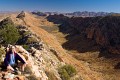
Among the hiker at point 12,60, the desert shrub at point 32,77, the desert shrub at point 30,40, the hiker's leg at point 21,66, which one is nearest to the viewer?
the hiker at point 12,60

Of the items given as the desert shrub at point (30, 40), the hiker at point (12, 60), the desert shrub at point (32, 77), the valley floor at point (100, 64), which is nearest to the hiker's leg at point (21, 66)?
the hiker at point (12, 60)

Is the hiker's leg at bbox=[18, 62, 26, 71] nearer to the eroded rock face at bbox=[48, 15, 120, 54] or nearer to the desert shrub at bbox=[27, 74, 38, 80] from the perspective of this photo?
the desert shrub at bbox=[27, 74, 38, 80]

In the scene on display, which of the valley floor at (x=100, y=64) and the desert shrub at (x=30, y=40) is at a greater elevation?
the desert shrub at (x=30, y=40)

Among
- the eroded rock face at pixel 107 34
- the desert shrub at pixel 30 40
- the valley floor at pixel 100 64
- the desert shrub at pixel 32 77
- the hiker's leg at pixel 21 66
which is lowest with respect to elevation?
the valley floor at pixel 100 64

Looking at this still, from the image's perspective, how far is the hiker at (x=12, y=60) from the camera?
2745 centimetres

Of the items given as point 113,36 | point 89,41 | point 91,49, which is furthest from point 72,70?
point 89,41

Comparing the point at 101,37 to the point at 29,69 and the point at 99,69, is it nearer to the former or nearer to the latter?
the point at 99,69

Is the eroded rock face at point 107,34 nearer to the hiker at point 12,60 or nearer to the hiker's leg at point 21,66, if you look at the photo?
the hiker's leg at point 21,66

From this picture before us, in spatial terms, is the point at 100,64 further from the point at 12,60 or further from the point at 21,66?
the point at 12,60

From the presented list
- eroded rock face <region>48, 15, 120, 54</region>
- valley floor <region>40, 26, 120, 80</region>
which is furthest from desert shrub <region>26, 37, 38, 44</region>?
eroded rock face <region>48, 15, 120, 54</region>

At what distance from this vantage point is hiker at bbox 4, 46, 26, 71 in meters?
27.5

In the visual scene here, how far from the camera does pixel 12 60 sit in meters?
28.0

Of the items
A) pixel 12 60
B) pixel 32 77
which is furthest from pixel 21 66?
pixel 32 77

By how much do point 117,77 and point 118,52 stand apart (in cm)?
3243
